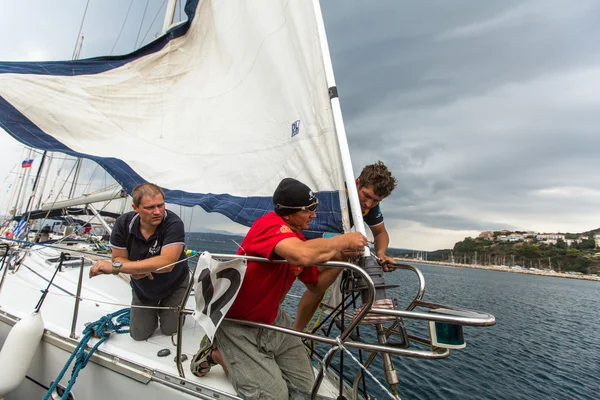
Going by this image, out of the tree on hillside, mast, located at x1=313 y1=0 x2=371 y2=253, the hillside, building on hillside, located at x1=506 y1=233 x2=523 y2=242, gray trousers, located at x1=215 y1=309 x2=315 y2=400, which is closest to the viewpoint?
gray trousers, located at x1=215 y1=309 x2=315 y2=400

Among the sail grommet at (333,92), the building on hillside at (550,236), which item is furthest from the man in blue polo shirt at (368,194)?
the building on hillside at (550,236)

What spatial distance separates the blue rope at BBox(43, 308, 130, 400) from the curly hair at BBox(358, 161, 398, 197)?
9.31 ft

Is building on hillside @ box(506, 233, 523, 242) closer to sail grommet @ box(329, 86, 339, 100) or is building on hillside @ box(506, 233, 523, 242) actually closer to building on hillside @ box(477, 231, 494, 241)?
building on hillside @ box(477, 231, 494, 241)

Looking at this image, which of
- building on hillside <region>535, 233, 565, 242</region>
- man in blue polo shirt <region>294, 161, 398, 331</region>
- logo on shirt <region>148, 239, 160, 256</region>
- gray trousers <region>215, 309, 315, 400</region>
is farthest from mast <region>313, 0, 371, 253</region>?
building on hillside <region>535, 233, 565, 242</region>

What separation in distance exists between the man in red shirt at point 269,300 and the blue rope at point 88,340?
1049 millimetres

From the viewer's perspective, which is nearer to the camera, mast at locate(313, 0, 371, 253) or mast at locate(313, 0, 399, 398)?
mast at locate(313, 0, 399, 398)

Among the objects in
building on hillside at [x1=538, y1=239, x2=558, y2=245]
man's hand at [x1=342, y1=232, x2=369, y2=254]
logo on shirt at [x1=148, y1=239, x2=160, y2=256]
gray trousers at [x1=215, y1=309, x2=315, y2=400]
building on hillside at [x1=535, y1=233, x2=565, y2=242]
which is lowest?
gray trousers at [x1=215, y1=309, x2=315, y2=400]

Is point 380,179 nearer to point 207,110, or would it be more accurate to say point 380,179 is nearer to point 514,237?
point 207,110

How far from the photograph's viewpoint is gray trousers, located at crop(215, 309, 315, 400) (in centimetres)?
194

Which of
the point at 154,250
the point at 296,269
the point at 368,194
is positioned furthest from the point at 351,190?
the point at 154,250

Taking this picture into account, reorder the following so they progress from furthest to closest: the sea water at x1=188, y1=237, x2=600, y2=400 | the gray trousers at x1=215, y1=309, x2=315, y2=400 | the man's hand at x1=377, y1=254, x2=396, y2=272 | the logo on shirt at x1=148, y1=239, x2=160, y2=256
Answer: the sea water at x1=188, y1=237, x2=600, y2=400 → the logo on shirt at x1=148, y1=239, x2=160, y2=256 → the man's hand at x1=377, y1=254, x2=396, y2=272 → the gray trousers at x1=215, y1=309, x2=315, y2=400

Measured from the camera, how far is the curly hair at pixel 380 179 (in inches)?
101

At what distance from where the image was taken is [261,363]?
2.03m

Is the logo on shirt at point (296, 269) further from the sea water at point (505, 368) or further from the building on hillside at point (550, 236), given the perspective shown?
the building on hillside at point (550, 236)
